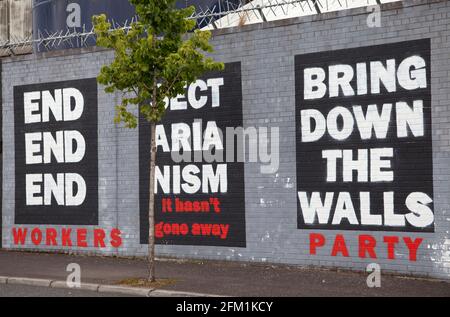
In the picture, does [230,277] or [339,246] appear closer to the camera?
[230,277]

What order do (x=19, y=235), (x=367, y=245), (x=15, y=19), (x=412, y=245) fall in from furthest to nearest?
(x=15, y=19) → (x=19, y=235) → (x=367, y=245) → (x=412, y=245)

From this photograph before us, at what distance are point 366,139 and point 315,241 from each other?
2211mm

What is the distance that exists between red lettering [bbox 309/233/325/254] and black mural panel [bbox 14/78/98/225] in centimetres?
544

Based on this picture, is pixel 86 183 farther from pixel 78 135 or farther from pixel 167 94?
pixel 167 94

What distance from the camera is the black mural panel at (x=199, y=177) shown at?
15430 mm

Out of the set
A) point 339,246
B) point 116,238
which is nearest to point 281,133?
point 339,246

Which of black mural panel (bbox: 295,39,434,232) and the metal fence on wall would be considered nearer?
black mural panel (bbox: 295,39,434,232)

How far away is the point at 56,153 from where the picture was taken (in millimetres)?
17938

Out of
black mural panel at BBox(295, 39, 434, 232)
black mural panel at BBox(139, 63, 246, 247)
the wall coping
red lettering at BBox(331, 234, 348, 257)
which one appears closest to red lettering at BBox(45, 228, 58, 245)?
black mural panel at BBox(139, 63, 246, 247)

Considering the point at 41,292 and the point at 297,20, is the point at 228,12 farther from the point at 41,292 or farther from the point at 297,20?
the point at 41,292

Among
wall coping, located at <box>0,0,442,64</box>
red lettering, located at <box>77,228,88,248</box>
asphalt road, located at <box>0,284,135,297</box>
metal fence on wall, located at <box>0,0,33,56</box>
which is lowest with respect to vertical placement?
asphalt road, located at <box>0,284,135,297</box>

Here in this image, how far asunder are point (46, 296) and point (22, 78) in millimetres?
8419

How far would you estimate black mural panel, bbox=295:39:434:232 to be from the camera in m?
13.2

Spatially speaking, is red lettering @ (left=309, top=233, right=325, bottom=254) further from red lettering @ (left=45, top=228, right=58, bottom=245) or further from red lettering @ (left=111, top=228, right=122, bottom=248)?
red lettering @ (left=45, top=228, right=58, bottom=245)
